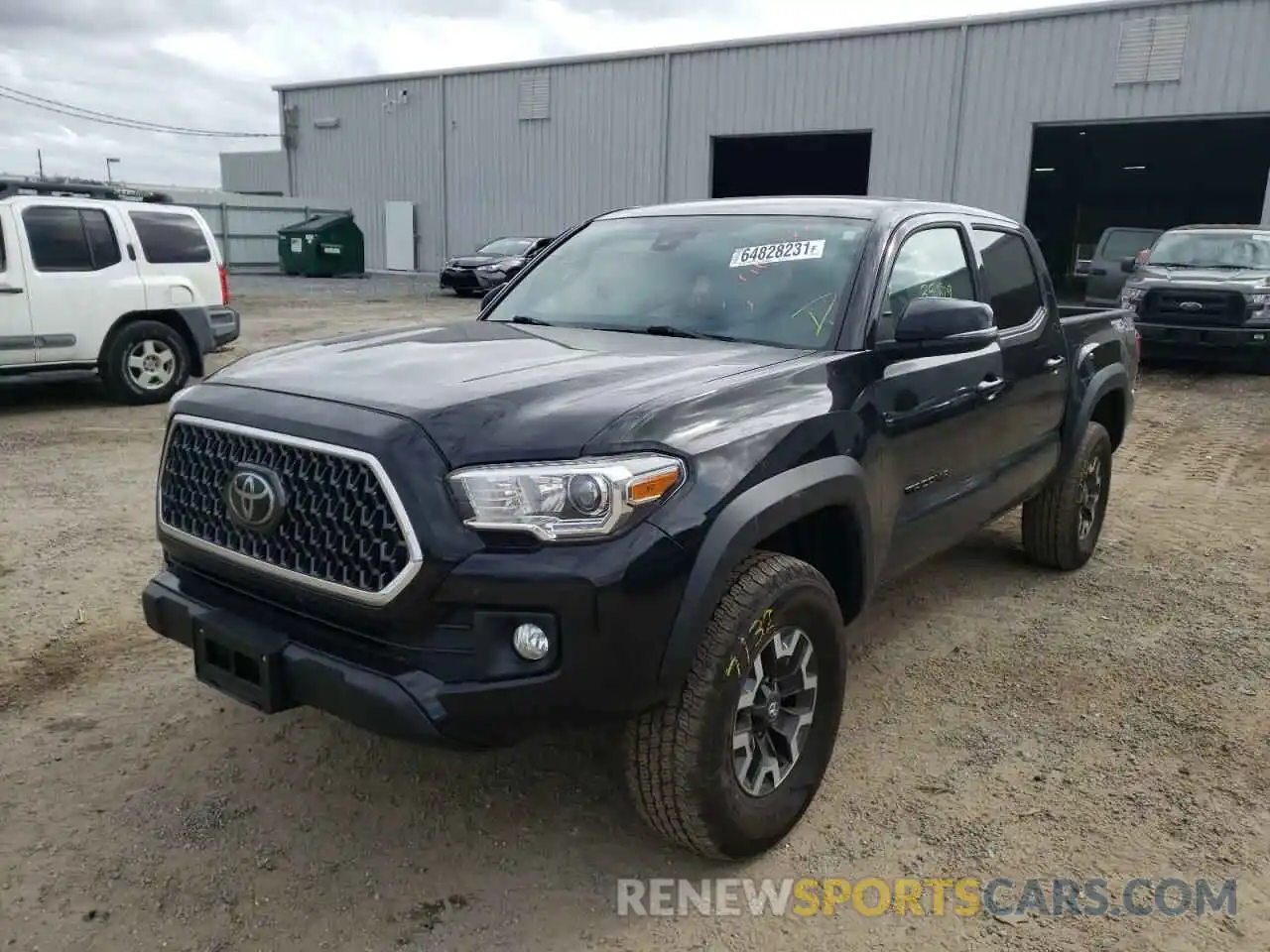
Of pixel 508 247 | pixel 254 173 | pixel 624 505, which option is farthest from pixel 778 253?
pixel 254 173

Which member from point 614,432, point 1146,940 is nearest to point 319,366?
point 614,432

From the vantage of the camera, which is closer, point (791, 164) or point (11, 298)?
point (11, 298)

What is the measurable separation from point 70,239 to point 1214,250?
42.7 ft

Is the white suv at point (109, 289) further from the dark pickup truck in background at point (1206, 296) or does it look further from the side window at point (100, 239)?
the dark pickup truck in background at point (1206, 296)

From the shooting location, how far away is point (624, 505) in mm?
2332

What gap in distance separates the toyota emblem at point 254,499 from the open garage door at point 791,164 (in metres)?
22.6

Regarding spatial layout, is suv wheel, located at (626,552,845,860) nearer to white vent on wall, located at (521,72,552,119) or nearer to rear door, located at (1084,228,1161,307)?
rear door, located at (1084,228,1161,307)

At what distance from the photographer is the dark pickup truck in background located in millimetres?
12016

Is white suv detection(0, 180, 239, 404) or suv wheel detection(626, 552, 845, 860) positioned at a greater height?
white suv detection(0, 180, 239, 404)

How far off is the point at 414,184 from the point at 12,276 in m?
23.7

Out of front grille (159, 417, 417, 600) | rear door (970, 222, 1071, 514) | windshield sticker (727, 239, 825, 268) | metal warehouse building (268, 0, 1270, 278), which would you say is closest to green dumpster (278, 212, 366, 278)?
metal warehouse building (268, 0, 1270, 278)

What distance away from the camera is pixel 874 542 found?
3.21 meters

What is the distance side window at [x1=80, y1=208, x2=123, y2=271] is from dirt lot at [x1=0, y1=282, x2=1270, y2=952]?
478 centimetres

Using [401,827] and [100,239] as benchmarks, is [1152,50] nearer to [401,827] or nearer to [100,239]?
[100,239]
